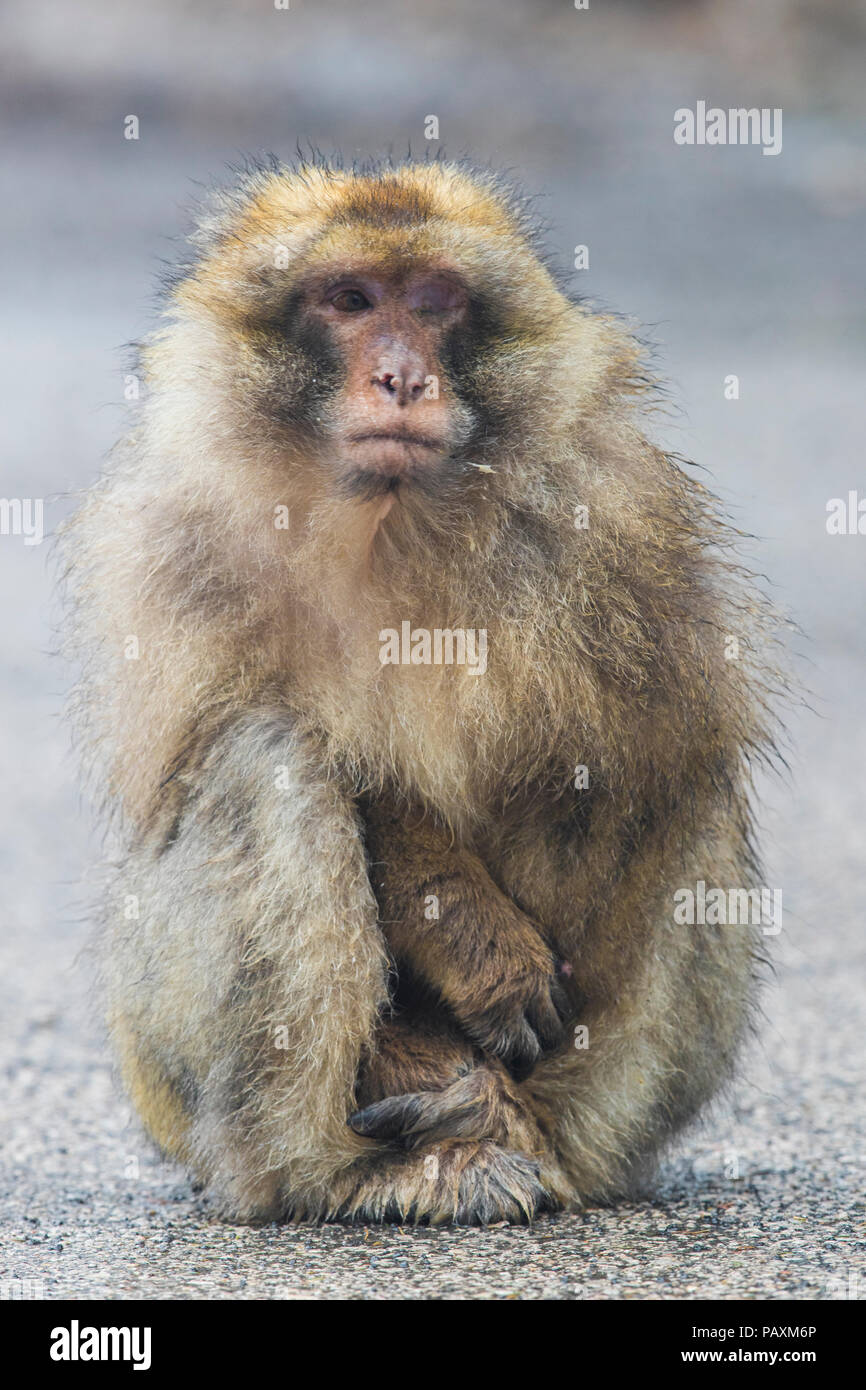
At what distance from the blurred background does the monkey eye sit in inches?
299

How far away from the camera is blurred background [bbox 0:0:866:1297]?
48.5 ft

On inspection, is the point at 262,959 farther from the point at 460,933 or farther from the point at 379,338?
the point at 379,338

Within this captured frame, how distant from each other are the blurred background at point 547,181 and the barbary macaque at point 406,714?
7.20 m

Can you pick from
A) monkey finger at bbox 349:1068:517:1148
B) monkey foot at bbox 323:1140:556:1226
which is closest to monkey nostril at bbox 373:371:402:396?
monkey finger at bbox 349:1068:517:1148

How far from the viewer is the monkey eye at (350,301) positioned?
457cm

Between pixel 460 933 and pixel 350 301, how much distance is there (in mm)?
1626

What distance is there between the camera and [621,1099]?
4.90 m

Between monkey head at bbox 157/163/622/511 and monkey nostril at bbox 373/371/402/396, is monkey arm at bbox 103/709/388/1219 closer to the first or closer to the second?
monkey head at bbox 157/163/622/511

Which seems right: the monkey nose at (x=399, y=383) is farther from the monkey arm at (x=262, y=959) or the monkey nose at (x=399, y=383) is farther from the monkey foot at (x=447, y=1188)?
the monkey foot at (x=447, y=1188)

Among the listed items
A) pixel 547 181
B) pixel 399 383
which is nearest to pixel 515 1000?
pixel 399 383

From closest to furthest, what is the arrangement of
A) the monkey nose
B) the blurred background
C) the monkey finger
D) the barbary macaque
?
the monkey nose, the barbary macaque, the monkey finger, the blurred background

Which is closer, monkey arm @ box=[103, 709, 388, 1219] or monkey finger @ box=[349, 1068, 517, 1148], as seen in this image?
monkey arm @ box=[103, 709, 388, 1219]

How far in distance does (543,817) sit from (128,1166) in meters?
1.79

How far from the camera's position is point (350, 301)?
4.60m
